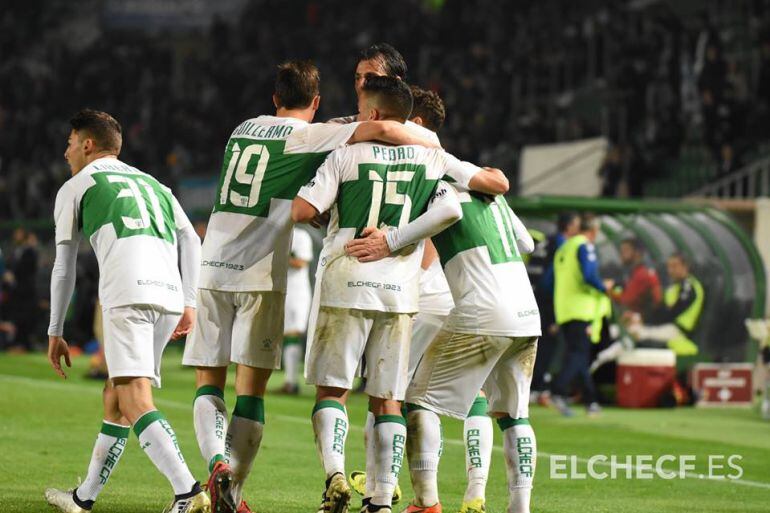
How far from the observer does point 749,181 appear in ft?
72.4

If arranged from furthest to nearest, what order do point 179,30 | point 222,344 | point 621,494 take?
point 179,30 → point 621,494 → point 222,344

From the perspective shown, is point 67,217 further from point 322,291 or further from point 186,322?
point 322,291

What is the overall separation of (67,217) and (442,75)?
25.3 m

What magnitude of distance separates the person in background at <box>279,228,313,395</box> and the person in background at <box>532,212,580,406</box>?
2766mm

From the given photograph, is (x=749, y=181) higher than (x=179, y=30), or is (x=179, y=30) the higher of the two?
(x=179, y=30)

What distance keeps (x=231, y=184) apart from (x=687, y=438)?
6.61 meters

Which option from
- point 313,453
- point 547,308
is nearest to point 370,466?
point 313,453

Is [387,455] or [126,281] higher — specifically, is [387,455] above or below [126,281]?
below

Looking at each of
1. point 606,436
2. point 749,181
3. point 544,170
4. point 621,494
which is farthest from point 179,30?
point 621,494

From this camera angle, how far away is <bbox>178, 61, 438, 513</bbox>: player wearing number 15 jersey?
7.14m

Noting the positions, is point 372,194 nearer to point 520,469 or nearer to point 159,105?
point 520,469

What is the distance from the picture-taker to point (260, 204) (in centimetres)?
716

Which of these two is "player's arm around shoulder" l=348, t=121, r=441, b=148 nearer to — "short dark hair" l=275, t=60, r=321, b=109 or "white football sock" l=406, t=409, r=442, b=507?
"short dark hair" l=275, t=60, r=321, b=109

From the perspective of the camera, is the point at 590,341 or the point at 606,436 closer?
the point at 606,436
